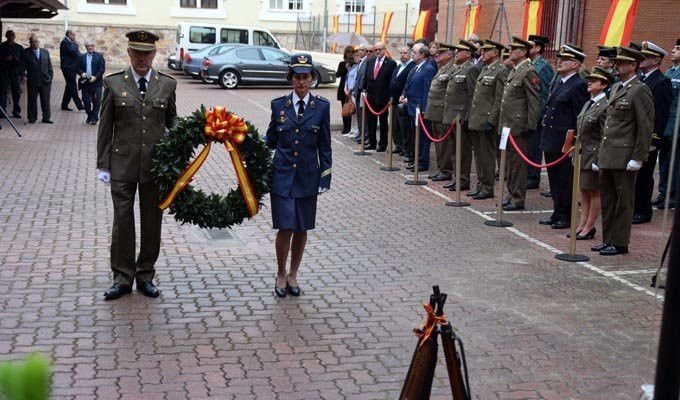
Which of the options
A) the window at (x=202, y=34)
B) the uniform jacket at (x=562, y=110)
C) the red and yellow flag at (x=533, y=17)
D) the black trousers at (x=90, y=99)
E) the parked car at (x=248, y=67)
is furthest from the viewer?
the window at (x=202, y=34)

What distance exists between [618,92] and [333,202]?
4249 mm

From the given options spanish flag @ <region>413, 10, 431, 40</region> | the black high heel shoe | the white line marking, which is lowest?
the white line marking

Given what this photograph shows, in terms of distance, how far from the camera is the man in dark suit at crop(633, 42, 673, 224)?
10633 mm

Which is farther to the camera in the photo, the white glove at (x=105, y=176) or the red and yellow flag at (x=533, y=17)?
the red and yellow flag at (x=533, y=17)

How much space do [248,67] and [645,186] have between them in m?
22.2

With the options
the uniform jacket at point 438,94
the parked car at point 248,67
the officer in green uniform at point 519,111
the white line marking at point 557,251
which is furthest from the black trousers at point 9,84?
the officer in green uniform at point 519,111

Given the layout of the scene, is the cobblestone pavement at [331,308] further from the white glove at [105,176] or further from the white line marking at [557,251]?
the white glove at [105,176]

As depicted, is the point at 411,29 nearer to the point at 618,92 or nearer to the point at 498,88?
the point at 498,88

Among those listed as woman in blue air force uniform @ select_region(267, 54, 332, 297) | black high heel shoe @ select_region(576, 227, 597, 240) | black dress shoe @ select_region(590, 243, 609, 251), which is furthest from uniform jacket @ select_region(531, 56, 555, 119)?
woman in blue air force uniform @ select_region(267, 54, 332, 297)

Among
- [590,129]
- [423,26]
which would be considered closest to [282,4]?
[423,26]

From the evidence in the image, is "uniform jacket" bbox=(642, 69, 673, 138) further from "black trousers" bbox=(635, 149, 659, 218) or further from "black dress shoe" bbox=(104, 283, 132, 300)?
"black dress shoe" bbox=(104, 283, 132, 300)

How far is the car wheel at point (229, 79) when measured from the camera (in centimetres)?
3091

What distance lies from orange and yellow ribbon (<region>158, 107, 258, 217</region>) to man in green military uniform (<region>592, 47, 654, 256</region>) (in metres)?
4.05

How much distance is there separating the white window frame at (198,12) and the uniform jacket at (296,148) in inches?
1398
